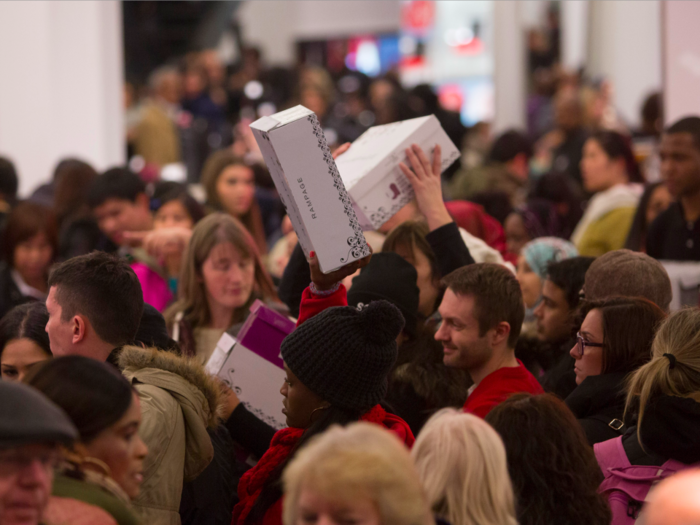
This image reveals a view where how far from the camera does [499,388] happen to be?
104 inches

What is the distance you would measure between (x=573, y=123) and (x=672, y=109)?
9.11 feet

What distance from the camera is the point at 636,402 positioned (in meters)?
2.37

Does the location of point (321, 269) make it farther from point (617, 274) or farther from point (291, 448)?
point (617, 274)

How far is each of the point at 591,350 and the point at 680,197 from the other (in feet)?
6.67

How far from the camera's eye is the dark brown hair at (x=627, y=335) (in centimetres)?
261

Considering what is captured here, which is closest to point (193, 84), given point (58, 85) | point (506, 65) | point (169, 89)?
point (169, 89)

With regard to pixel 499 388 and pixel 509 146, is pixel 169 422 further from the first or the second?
pixel 509 146

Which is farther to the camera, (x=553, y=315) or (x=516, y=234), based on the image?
(x=516, y=234)

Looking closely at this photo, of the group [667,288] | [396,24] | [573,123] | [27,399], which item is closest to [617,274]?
[667,288]

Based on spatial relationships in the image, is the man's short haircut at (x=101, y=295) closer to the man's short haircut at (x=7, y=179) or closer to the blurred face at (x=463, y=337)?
the blurred face at (x=463, y=337)

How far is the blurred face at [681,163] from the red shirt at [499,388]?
1.97 m

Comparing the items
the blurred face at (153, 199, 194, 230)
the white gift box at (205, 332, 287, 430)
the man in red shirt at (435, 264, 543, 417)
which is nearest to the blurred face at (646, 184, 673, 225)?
the man in red shirt at (435, 264, 543, 417)

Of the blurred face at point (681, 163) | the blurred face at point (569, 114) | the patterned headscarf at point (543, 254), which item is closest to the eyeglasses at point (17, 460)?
the patterned headscarf at point (543, 254)

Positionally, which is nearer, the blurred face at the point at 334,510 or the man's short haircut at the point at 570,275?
the blurred face at the point at 334,510
